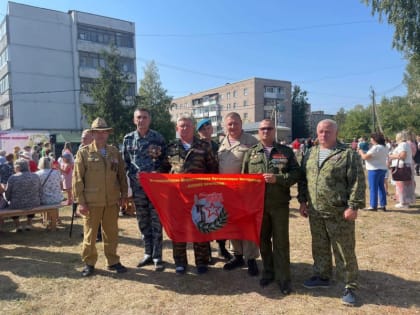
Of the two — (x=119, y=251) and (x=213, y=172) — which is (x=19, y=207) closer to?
(x=119, y=251)

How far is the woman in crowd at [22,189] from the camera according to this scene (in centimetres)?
677

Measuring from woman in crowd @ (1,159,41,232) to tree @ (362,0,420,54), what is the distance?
18.5m

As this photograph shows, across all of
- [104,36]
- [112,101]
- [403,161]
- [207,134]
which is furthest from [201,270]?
[104,36]

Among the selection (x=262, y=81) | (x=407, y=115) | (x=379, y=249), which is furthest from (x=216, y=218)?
(x=262, y=81)

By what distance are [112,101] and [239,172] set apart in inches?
991

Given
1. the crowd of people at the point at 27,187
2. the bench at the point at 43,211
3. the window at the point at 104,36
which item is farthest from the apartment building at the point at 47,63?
the bench at the point at 43,211

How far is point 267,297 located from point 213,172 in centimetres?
172

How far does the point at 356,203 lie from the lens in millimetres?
3533

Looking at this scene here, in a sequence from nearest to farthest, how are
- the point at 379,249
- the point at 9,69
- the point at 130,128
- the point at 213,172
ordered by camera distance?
the point at 213,172 → the point at 379,249 → the point at 130,128 → the point at 9,69

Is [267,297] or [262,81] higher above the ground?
[262,81]

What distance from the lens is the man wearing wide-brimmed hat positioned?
4.60 m

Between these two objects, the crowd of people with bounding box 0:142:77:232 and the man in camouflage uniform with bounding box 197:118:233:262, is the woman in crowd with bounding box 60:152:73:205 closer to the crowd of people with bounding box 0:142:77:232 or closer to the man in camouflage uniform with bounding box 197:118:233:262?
the crowd of people with bounding box 0:142:77:232

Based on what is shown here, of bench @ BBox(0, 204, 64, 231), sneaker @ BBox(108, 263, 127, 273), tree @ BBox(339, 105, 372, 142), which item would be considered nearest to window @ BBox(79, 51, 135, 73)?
bench @ BBox(0, 204, 64, 231)

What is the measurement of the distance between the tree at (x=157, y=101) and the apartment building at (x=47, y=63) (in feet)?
19.0
